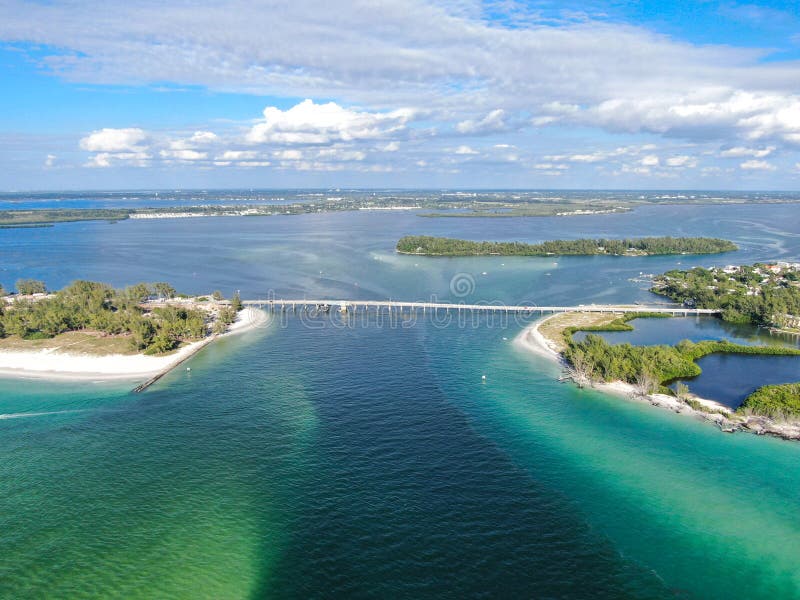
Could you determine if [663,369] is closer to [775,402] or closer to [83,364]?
[775,402]

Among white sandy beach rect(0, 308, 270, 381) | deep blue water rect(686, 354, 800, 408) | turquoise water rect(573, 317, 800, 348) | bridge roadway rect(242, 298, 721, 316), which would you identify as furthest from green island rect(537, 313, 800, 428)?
Answer: white sandy beach rect(0, 308, 270, 381)

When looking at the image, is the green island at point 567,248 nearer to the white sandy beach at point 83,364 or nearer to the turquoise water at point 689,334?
the turquoise water at point 689,334

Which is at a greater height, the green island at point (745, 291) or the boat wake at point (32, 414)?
the green island at point (745, 291)

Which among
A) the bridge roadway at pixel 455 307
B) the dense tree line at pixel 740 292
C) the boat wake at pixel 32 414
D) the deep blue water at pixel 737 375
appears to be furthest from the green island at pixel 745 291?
the boat wake at pixel 32 414

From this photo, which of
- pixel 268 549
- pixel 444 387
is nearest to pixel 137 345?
pixel 444 387

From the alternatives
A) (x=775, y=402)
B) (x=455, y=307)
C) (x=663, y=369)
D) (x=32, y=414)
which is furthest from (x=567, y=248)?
(x=32, y=414)
